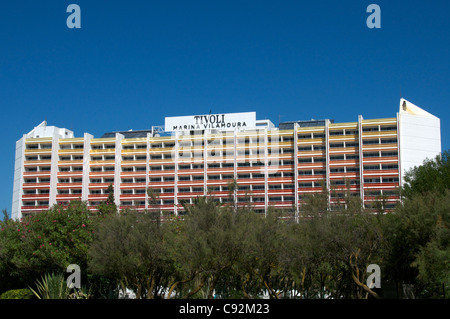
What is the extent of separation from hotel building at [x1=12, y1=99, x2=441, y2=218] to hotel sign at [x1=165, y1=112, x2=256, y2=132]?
228mm

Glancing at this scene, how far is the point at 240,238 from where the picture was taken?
3503 cm

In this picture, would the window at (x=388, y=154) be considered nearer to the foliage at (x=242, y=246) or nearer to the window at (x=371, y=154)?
the window at (x=371, y=154)

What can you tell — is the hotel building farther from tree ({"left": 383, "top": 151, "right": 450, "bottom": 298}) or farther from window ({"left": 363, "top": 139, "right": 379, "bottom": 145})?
tree ({"left": 383, "top": 151, "right": 450, "bottom": 298})

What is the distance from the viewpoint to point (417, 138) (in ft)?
389

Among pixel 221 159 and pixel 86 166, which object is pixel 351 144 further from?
pixel 86 166

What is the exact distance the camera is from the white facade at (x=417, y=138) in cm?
11806

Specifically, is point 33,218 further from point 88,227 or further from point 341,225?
point 341,225

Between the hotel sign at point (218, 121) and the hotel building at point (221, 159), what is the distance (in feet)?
0.75

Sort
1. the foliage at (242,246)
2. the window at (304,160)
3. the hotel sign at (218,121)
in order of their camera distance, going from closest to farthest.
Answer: the foliage at (242,246) → the window at (304,160) → the hotel sign at (218,121)

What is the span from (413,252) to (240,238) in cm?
1080

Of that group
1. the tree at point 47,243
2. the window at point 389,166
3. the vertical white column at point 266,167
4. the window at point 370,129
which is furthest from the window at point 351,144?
the tree at point 47,243
